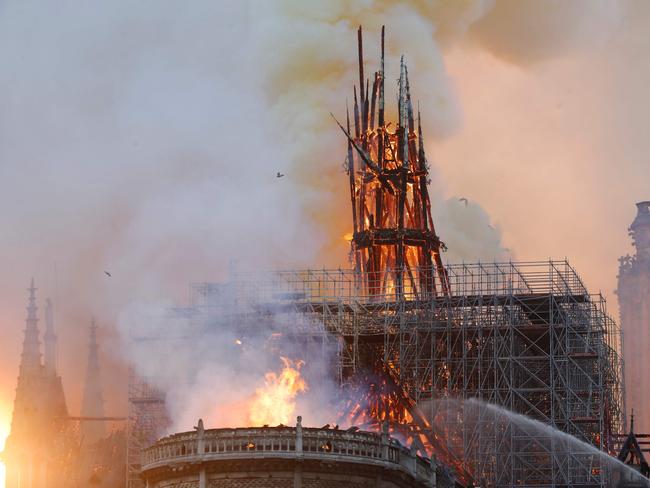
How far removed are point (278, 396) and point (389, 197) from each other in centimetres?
2769

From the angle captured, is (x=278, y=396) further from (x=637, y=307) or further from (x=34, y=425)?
(x=637, y=307)

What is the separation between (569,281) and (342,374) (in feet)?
53.3

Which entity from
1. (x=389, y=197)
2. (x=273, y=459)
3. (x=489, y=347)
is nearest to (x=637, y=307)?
(x=389, y=197)

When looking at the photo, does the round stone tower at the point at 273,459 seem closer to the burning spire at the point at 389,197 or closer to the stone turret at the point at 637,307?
the burning spire at the point at 389,197

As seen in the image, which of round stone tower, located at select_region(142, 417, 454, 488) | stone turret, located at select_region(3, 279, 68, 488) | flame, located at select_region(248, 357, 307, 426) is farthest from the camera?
stone turret, located at select_region(3, 279, 68, 488)

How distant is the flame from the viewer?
124688mm

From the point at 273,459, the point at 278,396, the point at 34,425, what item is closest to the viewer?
the point at 273,459

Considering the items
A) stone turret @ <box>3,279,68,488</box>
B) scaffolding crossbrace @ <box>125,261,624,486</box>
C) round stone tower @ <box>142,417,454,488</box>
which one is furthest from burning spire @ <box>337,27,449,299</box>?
round stone tower @ <box>142,417,454,488</box>

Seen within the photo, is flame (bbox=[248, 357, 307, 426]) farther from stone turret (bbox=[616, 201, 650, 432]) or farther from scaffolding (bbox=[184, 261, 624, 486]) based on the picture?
stone turret (bbox=[616, 201, 650, 432])

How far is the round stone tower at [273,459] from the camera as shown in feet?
324

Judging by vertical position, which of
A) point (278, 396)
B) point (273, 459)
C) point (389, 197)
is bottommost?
point (273, 459)

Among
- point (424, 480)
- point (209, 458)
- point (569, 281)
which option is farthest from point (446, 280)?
point (209, 458)

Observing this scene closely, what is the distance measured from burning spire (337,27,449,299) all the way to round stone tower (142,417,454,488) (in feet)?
141

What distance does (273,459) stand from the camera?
98688mm
